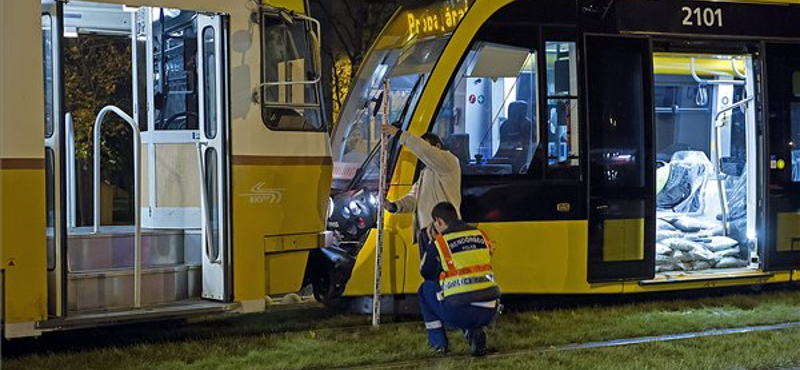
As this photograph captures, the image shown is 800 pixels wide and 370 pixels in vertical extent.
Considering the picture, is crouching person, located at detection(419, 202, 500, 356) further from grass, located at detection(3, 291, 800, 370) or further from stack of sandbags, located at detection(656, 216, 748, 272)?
stack of sandbags, located at detection(656, 216, 748, 272)

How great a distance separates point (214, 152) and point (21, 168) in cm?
150

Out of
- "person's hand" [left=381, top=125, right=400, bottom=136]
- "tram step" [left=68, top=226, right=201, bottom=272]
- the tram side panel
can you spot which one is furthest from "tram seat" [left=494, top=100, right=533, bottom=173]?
the tram side panel

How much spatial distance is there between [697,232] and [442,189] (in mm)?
4100

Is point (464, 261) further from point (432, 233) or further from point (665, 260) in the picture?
point (665, 260)

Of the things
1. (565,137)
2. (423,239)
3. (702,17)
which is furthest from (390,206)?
(702,17)

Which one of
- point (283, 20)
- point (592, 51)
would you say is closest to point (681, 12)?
point (592, 51)

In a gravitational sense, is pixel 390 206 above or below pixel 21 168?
below

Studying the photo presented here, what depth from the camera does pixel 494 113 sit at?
8.88 metres

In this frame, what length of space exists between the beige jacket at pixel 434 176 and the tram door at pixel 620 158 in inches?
62.2

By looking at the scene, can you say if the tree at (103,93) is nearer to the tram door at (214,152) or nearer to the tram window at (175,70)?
the tram window at (175,70)

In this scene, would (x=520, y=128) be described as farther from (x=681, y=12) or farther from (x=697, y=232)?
(x=697, y=232)

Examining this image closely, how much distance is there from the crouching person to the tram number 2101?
3802 millimetres

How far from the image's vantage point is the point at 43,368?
22.6 feet

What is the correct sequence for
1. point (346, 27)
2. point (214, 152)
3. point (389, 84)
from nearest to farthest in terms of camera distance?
point (214, 152), point (389, 84), point (346, 27)
